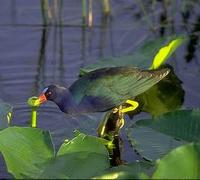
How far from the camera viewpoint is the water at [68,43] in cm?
433

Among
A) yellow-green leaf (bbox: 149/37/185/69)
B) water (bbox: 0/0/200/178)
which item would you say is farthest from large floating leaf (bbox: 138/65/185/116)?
yellow-green leaf (bbox: 149/37/185/69)

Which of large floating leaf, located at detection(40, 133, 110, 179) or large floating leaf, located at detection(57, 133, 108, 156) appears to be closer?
large floating leaf, located at detection(40, 133, 110, 179)

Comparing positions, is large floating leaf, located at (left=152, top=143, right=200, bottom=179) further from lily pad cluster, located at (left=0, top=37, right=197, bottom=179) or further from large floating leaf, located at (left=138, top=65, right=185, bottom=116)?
large floating leaf, located at (left=138, top=65, right=185, bottom=116)

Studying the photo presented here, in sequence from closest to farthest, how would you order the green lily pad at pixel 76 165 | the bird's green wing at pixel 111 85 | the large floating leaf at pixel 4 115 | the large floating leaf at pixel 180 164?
the large floating leaf at pixel 180 164, the green lily pad at pixel 76 165, the large floating leaf at pixel 4 115, the bird's green wing at pixel 111 85

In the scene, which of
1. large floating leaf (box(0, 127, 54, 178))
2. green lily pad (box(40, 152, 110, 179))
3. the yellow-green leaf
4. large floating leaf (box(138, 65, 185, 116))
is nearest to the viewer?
green lily pad (box(40, 152, 110, 179))

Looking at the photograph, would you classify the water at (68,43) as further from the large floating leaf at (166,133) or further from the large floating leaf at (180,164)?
the large floating leaf at (180,164)

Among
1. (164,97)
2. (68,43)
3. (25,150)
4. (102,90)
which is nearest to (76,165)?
(25,150)

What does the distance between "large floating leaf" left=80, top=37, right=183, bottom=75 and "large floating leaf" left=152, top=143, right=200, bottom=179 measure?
1.84 metres

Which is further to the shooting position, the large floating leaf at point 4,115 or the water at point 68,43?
the water at point 68,43

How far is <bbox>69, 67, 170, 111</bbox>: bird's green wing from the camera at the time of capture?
3891mm

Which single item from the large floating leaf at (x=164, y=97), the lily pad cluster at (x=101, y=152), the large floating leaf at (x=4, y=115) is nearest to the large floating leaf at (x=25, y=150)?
the lily pad cluster at (x=101, y=152)

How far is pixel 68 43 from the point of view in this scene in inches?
197

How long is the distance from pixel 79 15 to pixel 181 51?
0.86 metres

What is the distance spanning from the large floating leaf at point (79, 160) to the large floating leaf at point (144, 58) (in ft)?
4.15
